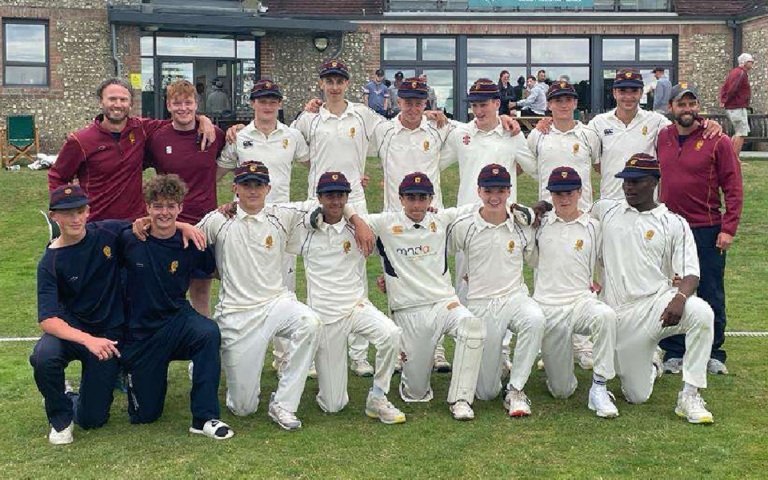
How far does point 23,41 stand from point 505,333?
19891mm

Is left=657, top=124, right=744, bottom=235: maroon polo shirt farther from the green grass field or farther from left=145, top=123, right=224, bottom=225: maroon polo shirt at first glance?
left=145, top=123, right=224, bottom=225: maroon polo shirt

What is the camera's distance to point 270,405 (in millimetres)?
6070

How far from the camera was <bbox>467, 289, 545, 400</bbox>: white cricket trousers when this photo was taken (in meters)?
6.19

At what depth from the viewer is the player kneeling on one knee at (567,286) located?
20.3 ft

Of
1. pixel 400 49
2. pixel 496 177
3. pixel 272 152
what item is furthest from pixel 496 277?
pixel 400 49

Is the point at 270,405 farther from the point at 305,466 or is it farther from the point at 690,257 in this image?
the point at 690,257

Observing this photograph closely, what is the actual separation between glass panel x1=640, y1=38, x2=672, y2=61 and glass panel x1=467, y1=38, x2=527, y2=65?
→ 131 inches

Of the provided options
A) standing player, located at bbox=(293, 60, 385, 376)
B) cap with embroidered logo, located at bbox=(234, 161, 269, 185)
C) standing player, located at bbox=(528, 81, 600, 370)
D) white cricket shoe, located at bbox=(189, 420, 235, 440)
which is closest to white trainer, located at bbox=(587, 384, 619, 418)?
standing player, located at bbox=(528, 81, 600, 370)

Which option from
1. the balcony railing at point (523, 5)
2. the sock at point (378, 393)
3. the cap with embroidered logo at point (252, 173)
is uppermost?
the balcony railing at point (523, 5)

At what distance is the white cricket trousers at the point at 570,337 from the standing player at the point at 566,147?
92cm

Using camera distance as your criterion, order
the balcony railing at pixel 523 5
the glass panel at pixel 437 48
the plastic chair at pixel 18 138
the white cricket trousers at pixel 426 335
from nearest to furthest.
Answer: the white cricket trousers at pixel 426 335 → the plastic chair at pixel 18 138 → the balcony railing at pixel 523 5 → the glass panel at pixel 437 48

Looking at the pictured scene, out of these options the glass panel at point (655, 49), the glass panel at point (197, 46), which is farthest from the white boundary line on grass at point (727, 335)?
the glass panel at point (655, 49)

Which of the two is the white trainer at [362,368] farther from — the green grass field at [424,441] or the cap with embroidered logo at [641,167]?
the cap with embroidered logo at [641,167]

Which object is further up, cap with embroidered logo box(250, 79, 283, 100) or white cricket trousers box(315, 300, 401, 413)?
cap with embroidered logo box(250, 79, 283, 100)
